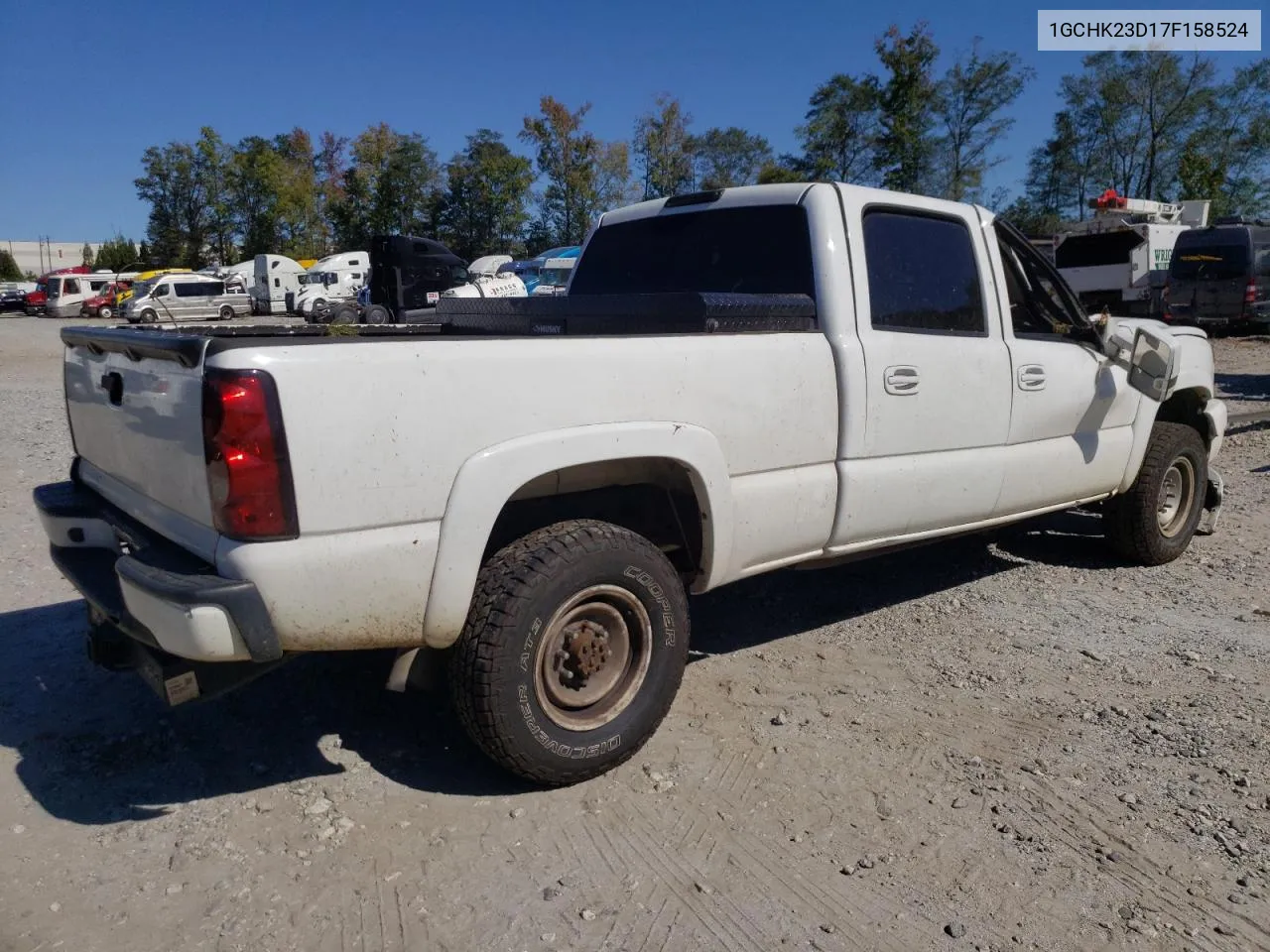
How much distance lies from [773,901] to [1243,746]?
1920 millimetres

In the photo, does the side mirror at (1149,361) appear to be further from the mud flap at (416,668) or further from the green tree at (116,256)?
the green tree at (116,256)

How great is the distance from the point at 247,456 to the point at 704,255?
2452mm

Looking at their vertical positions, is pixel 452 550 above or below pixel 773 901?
above

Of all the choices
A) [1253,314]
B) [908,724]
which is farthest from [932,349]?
[1253,314]

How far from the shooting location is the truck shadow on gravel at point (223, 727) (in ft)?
10.4

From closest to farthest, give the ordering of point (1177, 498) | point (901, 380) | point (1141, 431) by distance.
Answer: point (901, 380) → point (1141, 431) → point (1177, 498)

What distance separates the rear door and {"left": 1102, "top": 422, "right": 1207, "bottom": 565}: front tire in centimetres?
150

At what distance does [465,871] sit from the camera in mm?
2723

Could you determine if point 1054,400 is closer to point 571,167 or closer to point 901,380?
point 901,380

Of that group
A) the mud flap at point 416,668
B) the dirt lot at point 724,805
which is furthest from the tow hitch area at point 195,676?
the dirt lot at point 724,805

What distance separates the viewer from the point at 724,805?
309cm

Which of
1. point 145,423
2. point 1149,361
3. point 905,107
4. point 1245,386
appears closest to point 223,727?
point 145,423

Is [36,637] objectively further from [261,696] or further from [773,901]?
[773,901]

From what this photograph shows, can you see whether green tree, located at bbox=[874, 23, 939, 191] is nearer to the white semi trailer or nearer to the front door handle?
the white semi trailer
